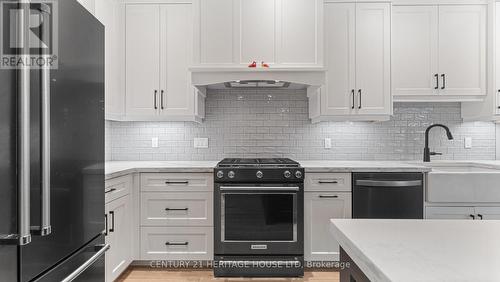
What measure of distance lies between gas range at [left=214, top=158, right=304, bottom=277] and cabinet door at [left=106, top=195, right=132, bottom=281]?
712 mm

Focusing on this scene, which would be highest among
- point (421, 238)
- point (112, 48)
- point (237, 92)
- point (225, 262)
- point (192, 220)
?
point (112, 48)

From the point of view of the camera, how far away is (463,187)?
2.79 meters

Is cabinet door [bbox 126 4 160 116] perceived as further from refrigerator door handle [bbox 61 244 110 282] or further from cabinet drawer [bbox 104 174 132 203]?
refrigerator door handle [bbox 61 244 110 282]

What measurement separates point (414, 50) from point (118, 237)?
3.07 metres

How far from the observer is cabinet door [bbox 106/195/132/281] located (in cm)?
241

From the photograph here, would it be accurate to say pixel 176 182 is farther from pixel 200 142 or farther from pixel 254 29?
pixel 254 29

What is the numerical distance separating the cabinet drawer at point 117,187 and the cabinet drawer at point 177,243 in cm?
42

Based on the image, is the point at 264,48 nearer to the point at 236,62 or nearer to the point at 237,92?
Answer: the point at 236,62

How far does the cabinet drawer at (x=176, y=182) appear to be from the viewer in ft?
9.41

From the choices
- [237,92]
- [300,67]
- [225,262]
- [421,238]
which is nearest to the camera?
[421,238]

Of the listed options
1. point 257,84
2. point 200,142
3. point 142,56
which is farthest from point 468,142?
point 142,56

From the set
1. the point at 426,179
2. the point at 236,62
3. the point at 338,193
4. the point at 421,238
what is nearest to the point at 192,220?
the point at 338,193

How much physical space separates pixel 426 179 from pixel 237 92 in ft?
6.31

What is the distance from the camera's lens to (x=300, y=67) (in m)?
2.99
